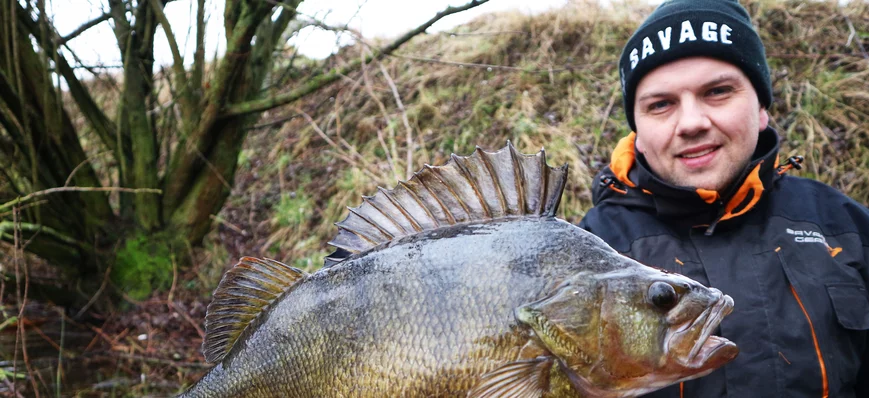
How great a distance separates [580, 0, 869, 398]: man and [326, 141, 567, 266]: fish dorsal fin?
0.76 m

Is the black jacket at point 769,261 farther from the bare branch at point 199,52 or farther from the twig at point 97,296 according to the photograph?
the twig at point 97,296

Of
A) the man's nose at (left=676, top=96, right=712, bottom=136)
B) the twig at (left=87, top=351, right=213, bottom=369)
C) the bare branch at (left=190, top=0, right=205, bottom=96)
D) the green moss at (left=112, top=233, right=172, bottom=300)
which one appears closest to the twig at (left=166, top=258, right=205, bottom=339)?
the green moss at (left=112, top=233, right=172, bottom=300)

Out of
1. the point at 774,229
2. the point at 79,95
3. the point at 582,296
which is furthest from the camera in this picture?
the point at 79,95

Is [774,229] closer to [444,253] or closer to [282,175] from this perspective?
[444,253]

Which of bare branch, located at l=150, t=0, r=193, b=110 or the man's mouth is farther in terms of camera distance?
bare branch, located at l=150, t=0, r=193, b=110

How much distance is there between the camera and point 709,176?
2.33 m

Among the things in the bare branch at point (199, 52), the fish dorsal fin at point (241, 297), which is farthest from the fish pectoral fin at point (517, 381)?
the bare branch at point (199, 52)

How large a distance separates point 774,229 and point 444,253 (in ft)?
4.54

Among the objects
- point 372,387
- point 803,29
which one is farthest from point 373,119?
point 372,387

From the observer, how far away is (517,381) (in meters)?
1.47

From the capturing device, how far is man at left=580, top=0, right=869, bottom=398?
208cm

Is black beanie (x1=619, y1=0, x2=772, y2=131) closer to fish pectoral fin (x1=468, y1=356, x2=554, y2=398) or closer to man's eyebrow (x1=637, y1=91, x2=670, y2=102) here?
man's eyebrow (x1=637, y1=91, x2=670, y2=102)

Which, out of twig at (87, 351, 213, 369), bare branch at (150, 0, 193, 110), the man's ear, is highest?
bare branch at (150, 0, 193, 110)

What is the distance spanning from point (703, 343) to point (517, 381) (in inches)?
17.9
